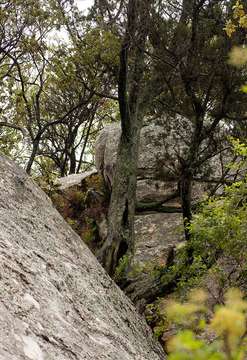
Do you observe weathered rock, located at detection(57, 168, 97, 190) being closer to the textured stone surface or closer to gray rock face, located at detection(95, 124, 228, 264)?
gray rock face, located at detection(95, 124, 228, 264)

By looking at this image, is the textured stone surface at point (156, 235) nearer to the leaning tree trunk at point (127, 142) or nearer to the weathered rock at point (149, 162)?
the weathered rock at point (149, 162)

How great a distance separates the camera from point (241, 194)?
26.6 ft

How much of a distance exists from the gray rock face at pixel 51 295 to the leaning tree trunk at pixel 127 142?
318 centimetres

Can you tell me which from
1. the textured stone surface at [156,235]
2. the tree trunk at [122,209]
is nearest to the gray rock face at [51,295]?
the tree trunk at [122,209]

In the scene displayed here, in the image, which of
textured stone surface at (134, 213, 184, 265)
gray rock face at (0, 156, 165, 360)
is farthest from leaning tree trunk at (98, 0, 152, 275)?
gray rock face at (0, 156, 165, 360)

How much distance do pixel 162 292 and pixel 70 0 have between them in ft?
24.5

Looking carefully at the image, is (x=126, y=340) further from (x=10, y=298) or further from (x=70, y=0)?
(x=70, y=0)

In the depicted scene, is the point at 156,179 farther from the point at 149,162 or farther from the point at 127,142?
the point at 149,162

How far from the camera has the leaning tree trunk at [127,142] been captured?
31.6 feet

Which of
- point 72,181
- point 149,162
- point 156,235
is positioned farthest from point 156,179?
point 72,181

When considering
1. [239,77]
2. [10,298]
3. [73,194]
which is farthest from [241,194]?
[73,194]

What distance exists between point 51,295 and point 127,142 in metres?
7.48

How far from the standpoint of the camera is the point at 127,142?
38.0ft

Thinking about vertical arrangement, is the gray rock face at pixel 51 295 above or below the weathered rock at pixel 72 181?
below
